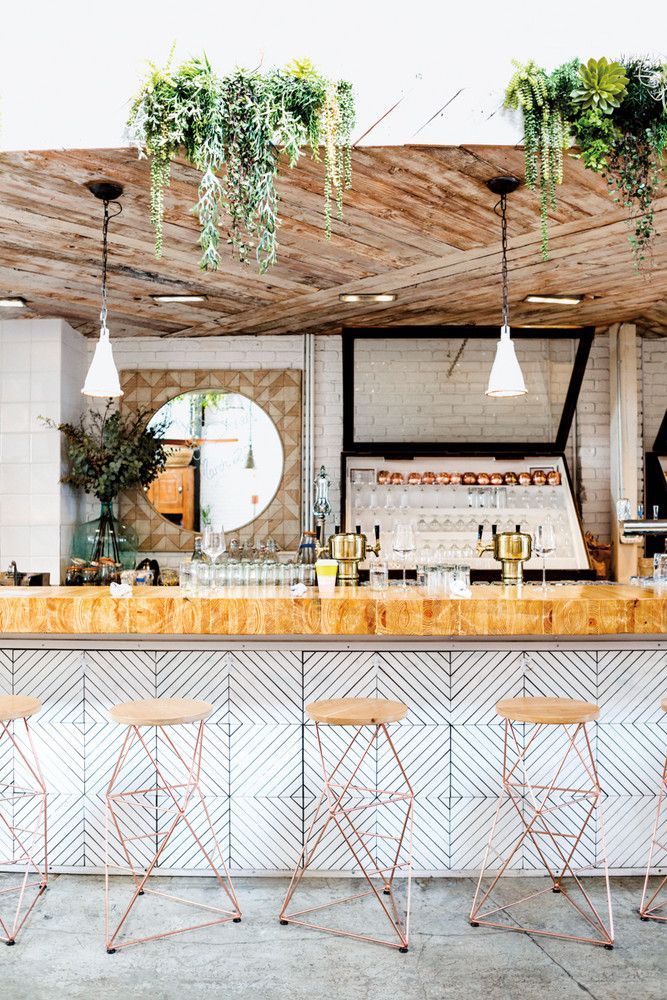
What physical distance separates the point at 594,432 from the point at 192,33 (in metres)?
4.35

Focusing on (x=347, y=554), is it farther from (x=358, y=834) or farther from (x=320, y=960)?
(x=320, y=960)

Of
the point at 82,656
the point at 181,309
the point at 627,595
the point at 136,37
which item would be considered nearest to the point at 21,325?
the point at 181,309

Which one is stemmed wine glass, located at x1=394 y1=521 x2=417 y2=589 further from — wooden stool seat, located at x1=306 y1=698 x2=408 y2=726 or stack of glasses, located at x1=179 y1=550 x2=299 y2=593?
wooden stool seat, located at x1=306 y1=698 x2=408 y2=726

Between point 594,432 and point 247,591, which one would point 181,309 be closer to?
point 247,591

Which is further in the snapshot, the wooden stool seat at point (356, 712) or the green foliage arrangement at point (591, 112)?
the green foliage arrangement at point (591, 112)

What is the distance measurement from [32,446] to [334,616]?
3.71m

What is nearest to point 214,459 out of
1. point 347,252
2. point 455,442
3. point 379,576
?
point 455,442

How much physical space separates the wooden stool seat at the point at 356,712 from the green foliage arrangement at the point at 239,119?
68.0 inches

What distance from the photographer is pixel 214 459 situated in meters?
6.46

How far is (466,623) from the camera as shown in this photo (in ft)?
10.2

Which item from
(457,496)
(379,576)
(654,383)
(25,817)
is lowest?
(25,817)

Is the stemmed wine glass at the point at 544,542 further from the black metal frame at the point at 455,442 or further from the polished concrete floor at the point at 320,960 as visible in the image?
the black metal frame at the point at 455,442

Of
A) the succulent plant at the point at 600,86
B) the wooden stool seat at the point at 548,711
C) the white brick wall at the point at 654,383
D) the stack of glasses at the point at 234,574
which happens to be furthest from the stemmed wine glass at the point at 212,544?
the white brick wall at the point at 654,383

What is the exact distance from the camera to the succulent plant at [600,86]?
10.1 ft
